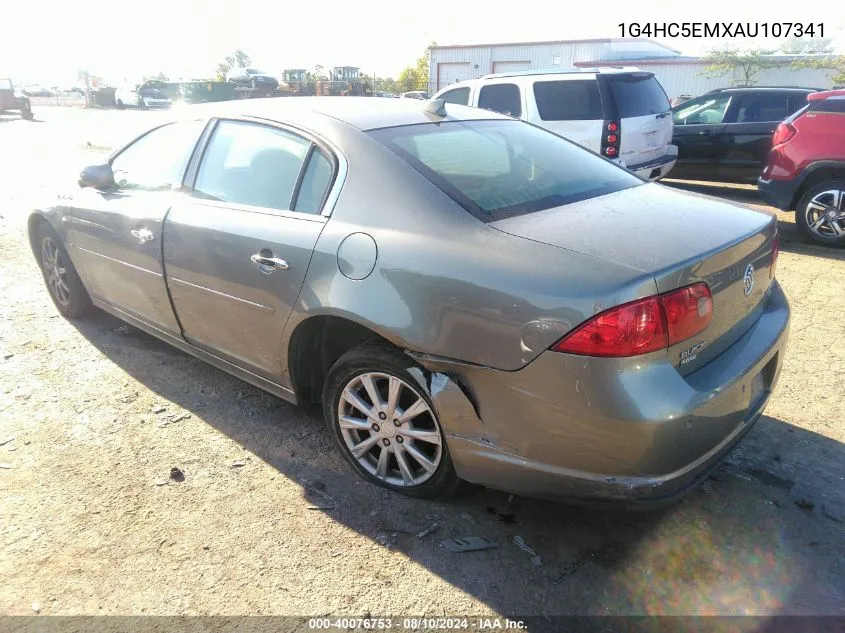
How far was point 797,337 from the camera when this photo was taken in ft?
14.0

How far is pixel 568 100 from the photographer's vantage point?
26.2 ft

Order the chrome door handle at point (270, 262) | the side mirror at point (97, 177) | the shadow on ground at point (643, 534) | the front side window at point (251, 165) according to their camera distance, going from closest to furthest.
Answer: the shadow on ground at point (643, 534) < the chrome door handle at point (270, 262) < the front side window at point (251, 165) < the side mirror at point (97, 177)

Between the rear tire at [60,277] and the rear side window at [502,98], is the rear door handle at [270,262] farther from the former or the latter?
the rear side window at [502,98]

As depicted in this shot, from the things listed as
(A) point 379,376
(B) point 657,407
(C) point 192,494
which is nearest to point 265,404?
(C) point 192,494

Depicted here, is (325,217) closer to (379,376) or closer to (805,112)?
(379,376)

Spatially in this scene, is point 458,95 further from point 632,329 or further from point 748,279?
point 632,329

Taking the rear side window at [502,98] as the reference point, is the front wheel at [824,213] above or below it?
below

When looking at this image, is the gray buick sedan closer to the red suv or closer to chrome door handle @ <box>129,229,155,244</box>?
chrome door handle @ <box>129,229,155,244</box>

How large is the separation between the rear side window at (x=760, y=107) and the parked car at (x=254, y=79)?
30681 millimetres

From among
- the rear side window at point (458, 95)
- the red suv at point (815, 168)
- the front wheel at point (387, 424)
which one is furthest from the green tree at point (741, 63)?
the front wheel at point (387, 424)

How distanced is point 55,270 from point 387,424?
11.2ft

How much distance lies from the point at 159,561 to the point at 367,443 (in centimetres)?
93

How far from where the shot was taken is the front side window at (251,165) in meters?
2.94

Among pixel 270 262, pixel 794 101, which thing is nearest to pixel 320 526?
pixel 270 262
